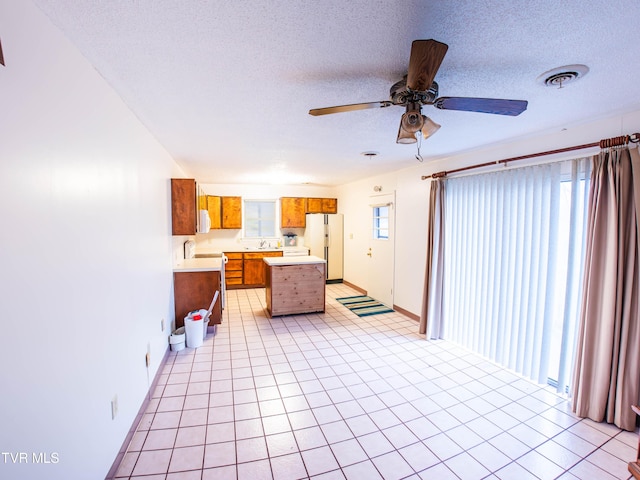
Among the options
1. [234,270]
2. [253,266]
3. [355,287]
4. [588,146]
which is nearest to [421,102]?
[588,146]

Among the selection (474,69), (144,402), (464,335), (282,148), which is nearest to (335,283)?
(464,335)

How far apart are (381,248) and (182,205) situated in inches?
132

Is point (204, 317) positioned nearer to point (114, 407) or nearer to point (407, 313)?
point (114, 407)

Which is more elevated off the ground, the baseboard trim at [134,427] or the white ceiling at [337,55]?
the white ceiling at [337,55]

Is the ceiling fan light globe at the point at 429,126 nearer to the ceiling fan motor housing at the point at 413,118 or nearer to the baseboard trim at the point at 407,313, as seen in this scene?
the ceiling fan motor housing at the point at 413,118

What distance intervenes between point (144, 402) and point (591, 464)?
316 centimetres

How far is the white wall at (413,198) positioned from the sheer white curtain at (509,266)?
0.73 feet

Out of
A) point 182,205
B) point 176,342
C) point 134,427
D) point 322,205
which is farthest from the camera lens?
point 322,205

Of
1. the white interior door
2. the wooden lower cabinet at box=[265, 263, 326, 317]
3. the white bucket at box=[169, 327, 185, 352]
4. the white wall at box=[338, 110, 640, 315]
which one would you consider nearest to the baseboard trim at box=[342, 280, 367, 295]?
the white wall at box=[338, 110, 640, 315]

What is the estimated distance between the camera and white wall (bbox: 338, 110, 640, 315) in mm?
2352

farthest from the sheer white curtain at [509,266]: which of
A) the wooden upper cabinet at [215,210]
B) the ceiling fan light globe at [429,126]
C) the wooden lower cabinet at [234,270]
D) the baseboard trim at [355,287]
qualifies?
the wooden upper cabinet at [215,210]

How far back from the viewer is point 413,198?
4.33 metres

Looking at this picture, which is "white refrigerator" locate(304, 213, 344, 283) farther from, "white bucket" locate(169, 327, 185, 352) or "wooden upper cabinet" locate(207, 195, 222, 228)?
"white bucket" locate(169, 327, 185, 352)

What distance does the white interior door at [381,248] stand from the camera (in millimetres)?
5020
